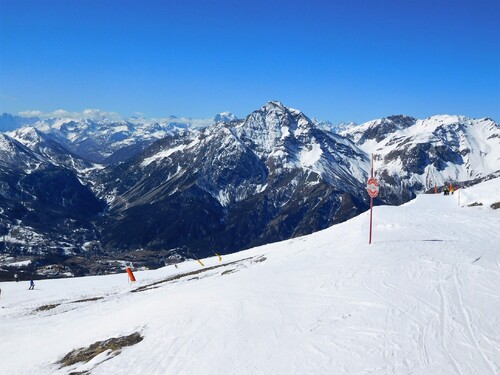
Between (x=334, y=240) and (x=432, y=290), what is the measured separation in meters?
17.3

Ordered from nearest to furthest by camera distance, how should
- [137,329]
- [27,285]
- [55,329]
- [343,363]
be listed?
[343,363]
[137,329]
[55,329]
[27,285]

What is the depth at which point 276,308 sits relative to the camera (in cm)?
1997

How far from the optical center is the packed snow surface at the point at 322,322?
1483 cm

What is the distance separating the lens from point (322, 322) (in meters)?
17.7

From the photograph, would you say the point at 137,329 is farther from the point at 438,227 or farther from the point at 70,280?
the point at 70,280

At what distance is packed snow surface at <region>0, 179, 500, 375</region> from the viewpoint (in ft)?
48.6

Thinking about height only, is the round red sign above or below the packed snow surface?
above

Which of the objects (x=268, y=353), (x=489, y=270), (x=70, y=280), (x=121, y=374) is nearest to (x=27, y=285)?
(x=70, y=280)

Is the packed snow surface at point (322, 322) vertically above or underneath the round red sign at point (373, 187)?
underneath

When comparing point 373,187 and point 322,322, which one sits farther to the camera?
point 373,187

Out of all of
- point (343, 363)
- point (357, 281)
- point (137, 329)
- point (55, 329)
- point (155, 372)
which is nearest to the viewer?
point (343, 363)

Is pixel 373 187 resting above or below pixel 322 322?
above

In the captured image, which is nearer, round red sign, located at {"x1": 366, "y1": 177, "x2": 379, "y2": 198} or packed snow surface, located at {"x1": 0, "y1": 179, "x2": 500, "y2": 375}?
packed snow surface, located at {"x1": 0, "y1": 179, "x2": 500, "y2": 375}

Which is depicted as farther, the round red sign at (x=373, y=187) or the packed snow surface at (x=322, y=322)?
the round red sign at (x=373, y=187)
